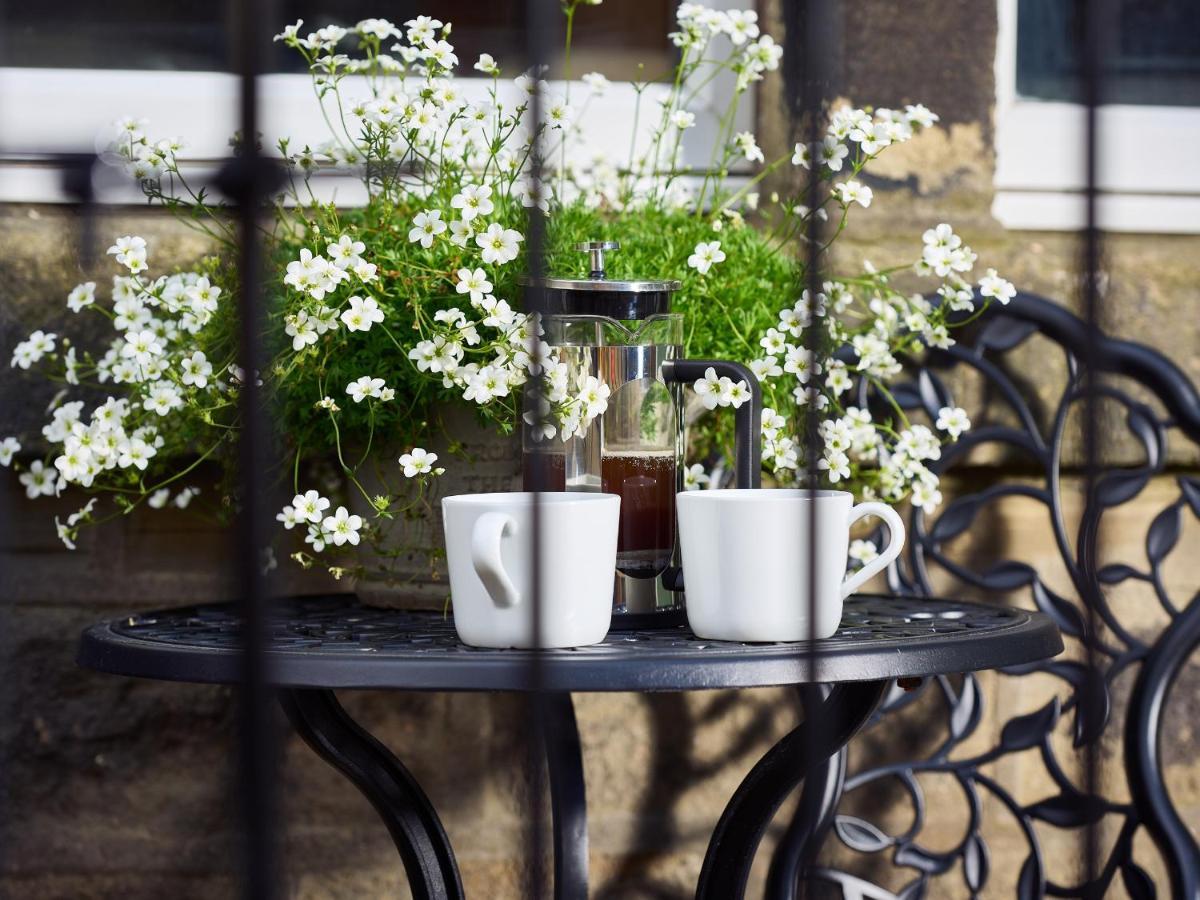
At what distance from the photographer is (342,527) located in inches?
43.4

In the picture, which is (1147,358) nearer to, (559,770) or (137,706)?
(559,770)

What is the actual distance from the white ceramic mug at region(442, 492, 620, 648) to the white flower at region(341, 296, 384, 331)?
Answer: 0.59 feet

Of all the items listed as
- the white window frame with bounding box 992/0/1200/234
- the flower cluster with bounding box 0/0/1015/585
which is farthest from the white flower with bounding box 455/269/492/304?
the white window frame with bounding box 992/0/1200/234

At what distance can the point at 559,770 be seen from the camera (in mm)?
1325

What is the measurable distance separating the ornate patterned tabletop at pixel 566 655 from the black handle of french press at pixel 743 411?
0.47 feet

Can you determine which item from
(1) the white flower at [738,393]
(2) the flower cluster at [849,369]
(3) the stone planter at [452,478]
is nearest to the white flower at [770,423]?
(2) the flower cluster at [849,369]

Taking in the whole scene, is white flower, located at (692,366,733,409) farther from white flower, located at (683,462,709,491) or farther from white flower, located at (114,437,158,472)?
white flower, located at (114,437,158,472)

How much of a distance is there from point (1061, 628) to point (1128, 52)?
0.83 m

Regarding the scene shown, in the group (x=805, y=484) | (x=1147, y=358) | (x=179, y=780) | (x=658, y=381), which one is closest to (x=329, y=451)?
(x=658, y=381)

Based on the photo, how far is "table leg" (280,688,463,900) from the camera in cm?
113

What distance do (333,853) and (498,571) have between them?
2.91 ft

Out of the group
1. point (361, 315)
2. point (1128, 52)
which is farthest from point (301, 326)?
point (1128, 52)

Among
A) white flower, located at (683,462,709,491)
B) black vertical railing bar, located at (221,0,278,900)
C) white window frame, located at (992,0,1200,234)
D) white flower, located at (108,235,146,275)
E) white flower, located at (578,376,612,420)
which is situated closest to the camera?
black vertical railing bar, located at (221,0,278,900)

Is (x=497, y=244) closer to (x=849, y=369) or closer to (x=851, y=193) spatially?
(x=851, y=193)
